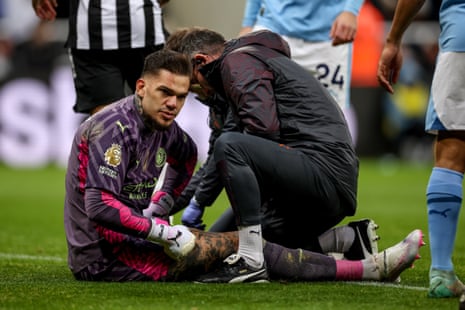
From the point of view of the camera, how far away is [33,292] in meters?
4.40

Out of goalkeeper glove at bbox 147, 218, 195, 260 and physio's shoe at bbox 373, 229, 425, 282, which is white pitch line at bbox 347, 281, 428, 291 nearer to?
physio's shoe at bbox 373, 229, 425, 282

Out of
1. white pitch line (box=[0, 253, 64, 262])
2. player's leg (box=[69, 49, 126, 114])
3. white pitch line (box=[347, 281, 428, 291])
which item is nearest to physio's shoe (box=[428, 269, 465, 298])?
white pitch line (box=[347, 281, 428, 291])

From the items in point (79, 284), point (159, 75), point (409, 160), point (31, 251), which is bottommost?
point (409, 160)

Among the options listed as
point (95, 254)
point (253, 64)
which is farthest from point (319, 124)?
point (95, 254)

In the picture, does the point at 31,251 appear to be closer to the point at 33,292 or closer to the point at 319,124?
the point at 33,292

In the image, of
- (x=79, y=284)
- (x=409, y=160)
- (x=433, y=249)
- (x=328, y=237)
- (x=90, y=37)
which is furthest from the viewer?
(x=409, y=160)

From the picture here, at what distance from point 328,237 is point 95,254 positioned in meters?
1.22

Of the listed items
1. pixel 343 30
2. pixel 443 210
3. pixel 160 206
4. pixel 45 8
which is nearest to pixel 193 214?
pixel 160 206

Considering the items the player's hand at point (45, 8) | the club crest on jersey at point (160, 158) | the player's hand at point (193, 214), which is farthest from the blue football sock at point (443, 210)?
the player's hand at point (45, 8)

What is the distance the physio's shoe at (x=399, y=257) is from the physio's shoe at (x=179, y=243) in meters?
0.91

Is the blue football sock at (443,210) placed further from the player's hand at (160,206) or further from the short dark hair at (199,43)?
the player's hand at (160,206)

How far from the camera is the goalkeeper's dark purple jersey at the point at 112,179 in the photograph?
4508 mm

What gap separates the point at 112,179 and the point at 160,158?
429mm

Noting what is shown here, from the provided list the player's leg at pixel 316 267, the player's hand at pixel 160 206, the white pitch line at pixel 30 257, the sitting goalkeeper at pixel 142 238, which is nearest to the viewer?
the sitting goalkeeper at pixel 142 238
